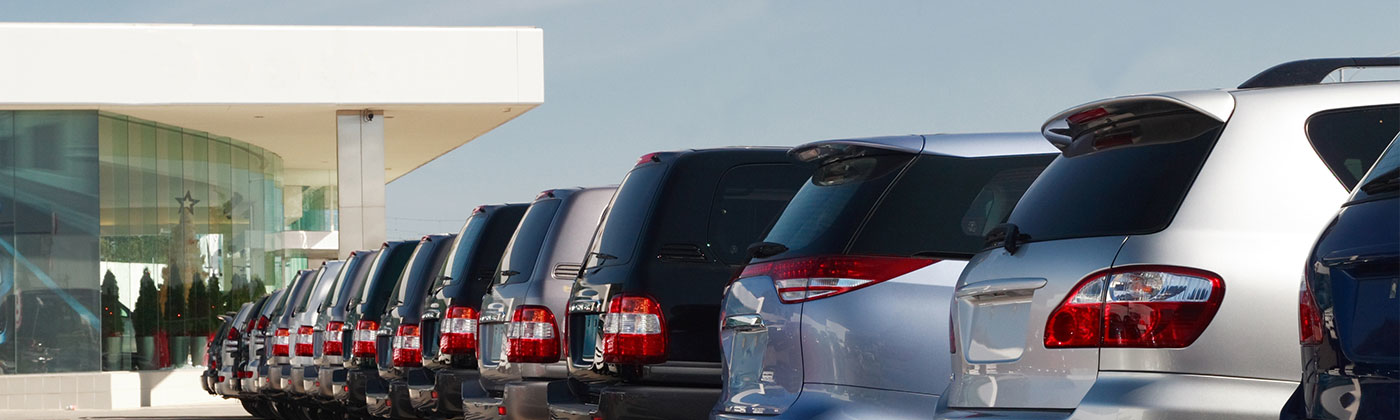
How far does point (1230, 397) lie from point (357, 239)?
31375 mm

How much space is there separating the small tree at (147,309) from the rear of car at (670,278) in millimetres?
28554

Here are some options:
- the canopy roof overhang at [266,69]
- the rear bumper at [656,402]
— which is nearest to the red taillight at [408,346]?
the rear bumper at [656,402]

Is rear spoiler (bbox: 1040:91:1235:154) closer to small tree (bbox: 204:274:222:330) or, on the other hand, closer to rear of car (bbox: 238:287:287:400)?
rear of car (bbox: 238:287:287:400)

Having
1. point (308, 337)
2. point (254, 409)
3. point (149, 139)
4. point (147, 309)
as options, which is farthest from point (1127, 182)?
point (149, 139)

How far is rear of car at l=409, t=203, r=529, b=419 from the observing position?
1105 centimetres

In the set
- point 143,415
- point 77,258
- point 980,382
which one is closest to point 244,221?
point 77,258

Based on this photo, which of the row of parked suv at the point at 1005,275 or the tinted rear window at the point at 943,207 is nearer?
the row of parked suv at the point at 1005,275

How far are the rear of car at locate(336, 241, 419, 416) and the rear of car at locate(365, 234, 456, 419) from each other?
321 mm

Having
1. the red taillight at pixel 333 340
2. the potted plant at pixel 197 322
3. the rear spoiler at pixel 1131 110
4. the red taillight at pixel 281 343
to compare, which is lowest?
the potted plant at pixel 197 322

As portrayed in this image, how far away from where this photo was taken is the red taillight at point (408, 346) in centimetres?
1220

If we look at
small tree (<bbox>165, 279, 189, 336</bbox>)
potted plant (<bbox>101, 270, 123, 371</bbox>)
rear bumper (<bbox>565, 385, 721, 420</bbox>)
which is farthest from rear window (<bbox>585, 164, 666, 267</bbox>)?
small tree (<bbox>165, 279, 189, 336</bbox>)

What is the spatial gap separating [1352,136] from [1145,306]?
29.4 inches

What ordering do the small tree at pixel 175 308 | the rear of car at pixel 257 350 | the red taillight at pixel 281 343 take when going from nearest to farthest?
1. the red taillight at pixel 281 343
2. the rear of car at pixel 257 350
3. the small tree at pixel 175 308

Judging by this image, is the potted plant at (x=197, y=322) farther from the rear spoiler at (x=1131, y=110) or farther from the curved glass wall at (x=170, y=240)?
the rear spoiler at (x=1131, y=110)
